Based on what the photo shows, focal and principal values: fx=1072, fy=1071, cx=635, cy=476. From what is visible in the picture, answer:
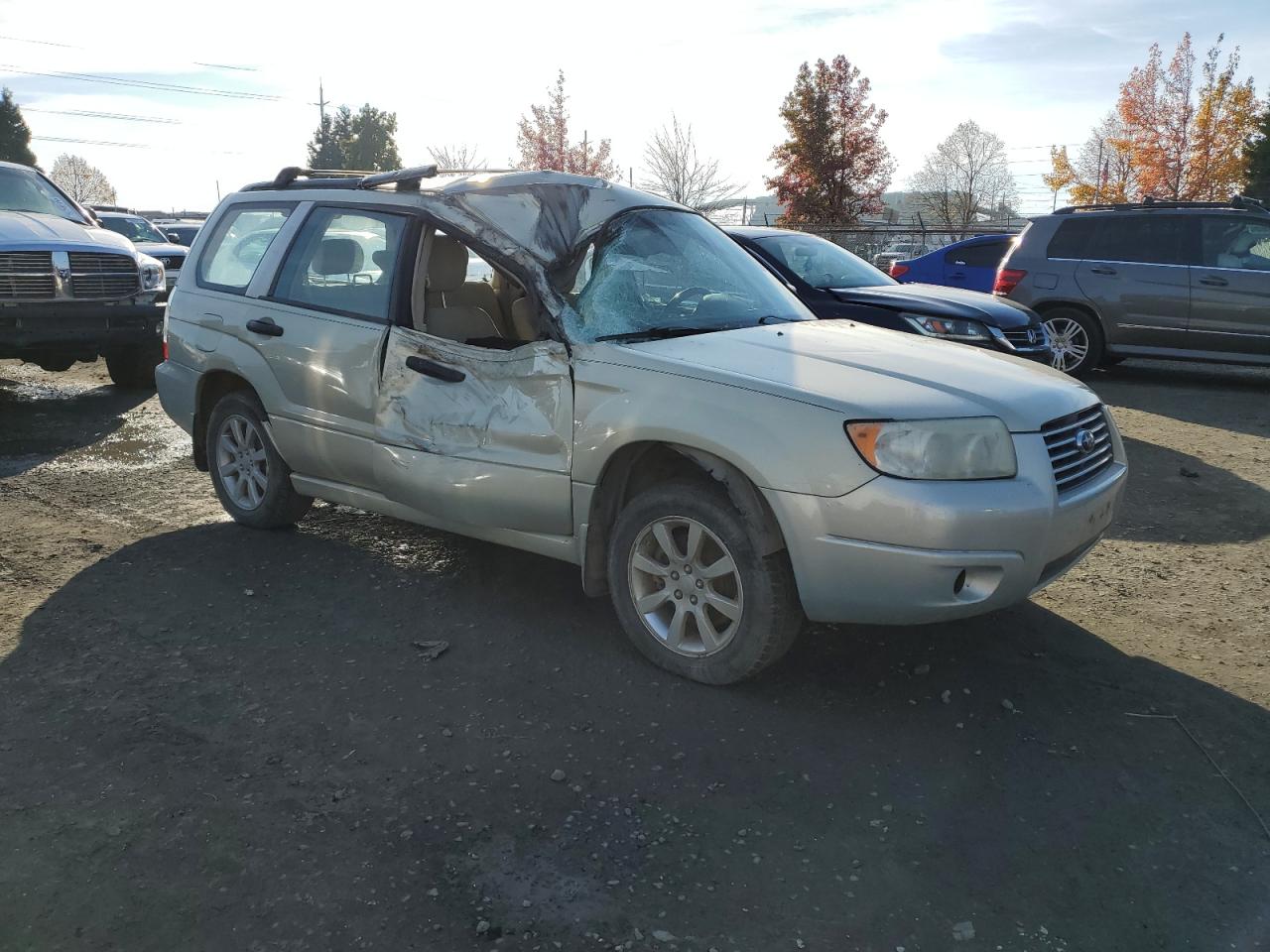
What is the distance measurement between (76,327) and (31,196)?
187 cm

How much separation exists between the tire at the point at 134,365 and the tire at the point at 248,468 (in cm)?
526

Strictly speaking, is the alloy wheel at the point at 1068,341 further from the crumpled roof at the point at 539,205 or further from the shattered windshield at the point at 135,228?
the shattered windshield at the point at 135,228

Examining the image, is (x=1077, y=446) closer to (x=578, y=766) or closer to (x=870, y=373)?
(x=870, y=373)

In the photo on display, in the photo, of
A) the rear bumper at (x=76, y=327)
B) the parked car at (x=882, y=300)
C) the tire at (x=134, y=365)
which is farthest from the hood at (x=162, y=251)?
the parked car at (x=882, y=300)

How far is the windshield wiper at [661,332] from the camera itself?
160 inches

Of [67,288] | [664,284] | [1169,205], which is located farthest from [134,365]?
[1169,205]

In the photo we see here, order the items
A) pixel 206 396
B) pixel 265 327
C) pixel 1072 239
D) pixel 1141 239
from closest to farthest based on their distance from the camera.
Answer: pixel 265 327, pixel 206 396, pixel 1141 239, pixel 1072 239

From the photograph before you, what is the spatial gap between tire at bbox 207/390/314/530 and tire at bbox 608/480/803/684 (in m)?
2.22

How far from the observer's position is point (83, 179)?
112m

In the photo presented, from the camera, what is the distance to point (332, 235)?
5.05 meters

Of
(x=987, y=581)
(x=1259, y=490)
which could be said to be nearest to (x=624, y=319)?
(x=987, y=581)

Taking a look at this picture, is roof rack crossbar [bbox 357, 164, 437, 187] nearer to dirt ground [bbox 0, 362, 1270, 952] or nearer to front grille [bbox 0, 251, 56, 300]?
dirt ground [bbox 0, 362, 1270, 952]

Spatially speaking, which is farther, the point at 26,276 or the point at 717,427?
the point at 26,276

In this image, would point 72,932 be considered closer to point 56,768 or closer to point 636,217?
point 56,768
